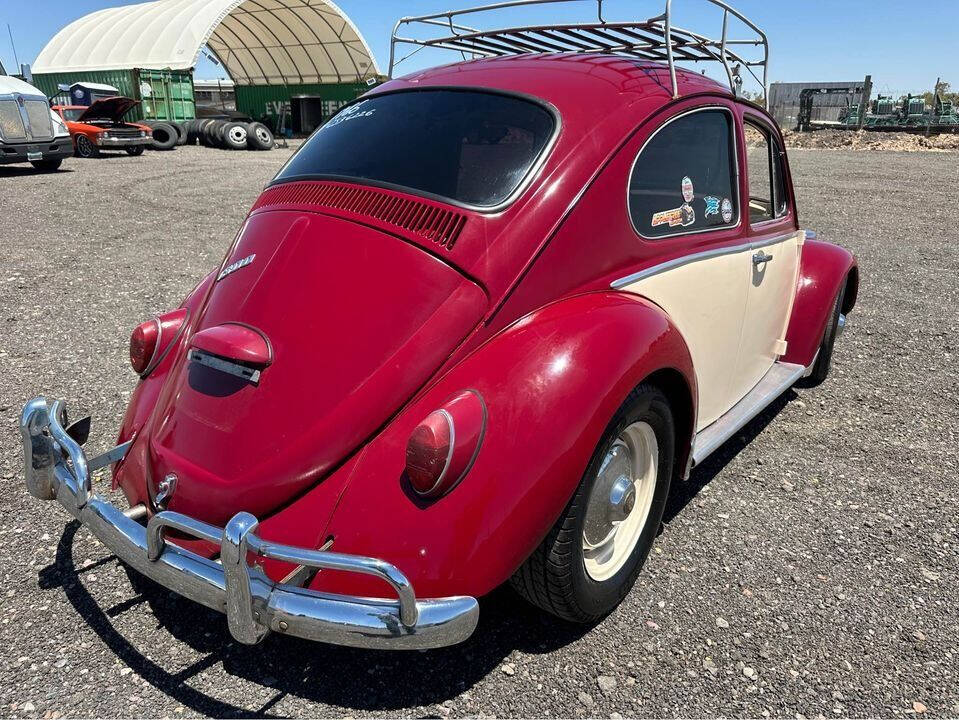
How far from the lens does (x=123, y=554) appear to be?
2.08 metres

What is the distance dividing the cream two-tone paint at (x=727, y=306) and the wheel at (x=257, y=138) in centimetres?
2200

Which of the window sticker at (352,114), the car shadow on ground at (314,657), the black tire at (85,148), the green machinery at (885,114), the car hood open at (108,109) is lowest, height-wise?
the car shadow on ground at (314,657)

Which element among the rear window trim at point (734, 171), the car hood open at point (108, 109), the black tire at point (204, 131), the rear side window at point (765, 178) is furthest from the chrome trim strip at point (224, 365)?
the black tire at point (204, 131)

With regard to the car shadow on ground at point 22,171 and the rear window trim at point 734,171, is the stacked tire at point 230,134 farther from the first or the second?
the rear window trim at point 734,171

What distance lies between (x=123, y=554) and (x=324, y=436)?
0.68m

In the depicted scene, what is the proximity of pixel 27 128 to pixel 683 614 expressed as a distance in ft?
53.2

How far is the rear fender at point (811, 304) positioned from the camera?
4.03 meters

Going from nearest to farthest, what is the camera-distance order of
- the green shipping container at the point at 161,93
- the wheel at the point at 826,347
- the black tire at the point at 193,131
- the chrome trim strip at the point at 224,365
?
the chrome trim strip at the point at 224,365 → the wheel at the point at 826,347 → the black tire at the point at 193,131 → the green shipping container at the point at 161,93

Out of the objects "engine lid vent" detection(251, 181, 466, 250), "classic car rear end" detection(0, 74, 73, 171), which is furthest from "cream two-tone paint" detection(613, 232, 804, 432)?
"classic car rear end" detection(0, 74, 73, 171)

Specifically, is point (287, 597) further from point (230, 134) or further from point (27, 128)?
point (230, 134)

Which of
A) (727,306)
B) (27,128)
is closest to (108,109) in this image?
(27,128)

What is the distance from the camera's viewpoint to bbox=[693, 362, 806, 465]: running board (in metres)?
2.98

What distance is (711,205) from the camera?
3152 millimetres

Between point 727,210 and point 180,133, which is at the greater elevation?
point 180,133
